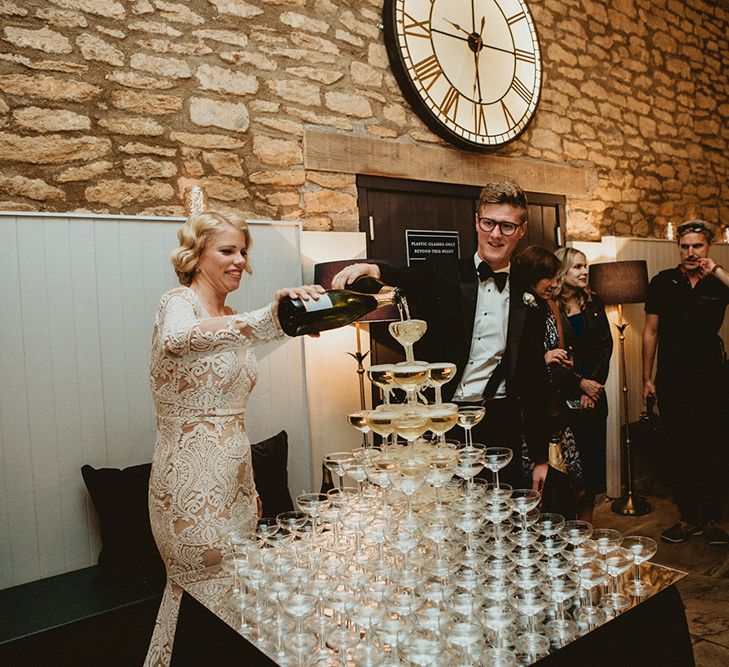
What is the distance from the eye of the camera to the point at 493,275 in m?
2.51

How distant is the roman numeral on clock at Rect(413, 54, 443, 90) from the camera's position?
3820 mm

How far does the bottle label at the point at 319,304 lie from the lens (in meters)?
1.50

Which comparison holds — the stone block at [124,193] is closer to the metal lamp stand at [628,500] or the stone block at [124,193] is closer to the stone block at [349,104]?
the stone block at [349,104]

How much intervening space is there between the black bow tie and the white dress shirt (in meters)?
0.02

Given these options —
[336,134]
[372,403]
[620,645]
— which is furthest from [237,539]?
[336,134]

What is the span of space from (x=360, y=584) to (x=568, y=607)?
1.46 feet

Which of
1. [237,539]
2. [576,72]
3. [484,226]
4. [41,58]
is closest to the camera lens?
[237,539]

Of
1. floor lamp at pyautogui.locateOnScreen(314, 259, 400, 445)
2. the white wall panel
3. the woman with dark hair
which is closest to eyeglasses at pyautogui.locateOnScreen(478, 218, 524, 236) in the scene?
the woman with dark hair

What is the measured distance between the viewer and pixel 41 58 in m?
2.62

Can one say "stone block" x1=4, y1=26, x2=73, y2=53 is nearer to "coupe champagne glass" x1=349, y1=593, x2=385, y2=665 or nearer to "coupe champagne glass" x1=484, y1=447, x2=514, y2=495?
"coupe champagne glass" x1=484, y1=447, x2=514, y2=495

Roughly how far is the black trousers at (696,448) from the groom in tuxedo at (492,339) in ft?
6.61

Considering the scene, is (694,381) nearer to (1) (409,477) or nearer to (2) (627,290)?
(2) (627,290)

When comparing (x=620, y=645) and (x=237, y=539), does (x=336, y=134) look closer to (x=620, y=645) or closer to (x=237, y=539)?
(x=237, y=539)

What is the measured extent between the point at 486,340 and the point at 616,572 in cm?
125
